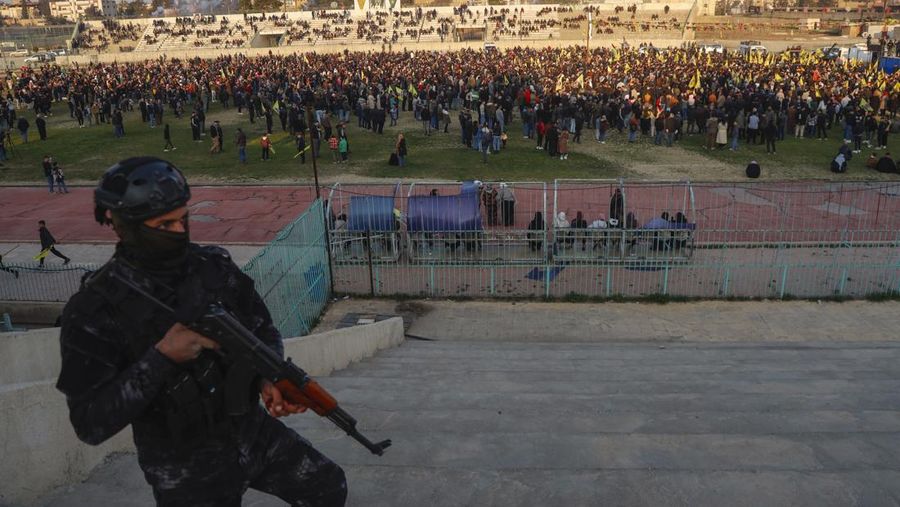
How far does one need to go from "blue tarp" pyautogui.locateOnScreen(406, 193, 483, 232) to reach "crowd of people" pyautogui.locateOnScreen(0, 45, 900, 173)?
17.2 ft

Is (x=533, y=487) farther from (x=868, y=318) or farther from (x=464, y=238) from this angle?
(x=868, y=318)

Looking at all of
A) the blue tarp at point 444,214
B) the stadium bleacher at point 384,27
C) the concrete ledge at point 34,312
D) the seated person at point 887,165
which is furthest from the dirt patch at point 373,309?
the stadium bleacher at point 384,27

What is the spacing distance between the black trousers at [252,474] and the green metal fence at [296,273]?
17.5 feet

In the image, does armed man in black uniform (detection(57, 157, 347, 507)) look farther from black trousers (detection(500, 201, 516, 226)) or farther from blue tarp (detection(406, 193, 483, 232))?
black trousers (detection(500, 201, 516, 226))

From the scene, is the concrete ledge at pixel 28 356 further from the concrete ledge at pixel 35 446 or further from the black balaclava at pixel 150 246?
the black balaclava at pixel 150 246

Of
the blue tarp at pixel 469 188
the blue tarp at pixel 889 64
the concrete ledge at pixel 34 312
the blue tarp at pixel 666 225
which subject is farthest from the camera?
the blue tarp at pixel 889 64

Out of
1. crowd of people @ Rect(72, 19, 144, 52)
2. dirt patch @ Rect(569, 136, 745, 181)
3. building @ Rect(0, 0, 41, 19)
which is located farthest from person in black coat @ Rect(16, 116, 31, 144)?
building @ Rect(0, 0, 41, 19)

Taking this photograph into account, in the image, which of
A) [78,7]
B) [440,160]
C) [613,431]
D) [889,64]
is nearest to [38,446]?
[613,431]

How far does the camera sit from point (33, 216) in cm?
1748

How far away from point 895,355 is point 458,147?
55.0 ft

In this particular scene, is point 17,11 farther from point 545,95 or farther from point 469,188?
point 469,188

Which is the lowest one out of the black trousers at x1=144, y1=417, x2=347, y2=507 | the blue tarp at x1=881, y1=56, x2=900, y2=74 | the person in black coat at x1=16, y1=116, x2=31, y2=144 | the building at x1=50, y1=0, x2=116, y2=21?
the person in black coat at x1=16, y1=116, x2=31, y2=144

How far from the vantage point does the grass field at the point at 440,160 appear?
19.8 meters

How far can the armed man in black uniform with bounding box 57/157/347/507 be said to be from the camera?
223 centimetres
